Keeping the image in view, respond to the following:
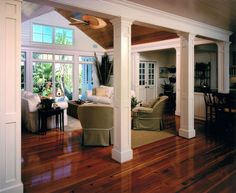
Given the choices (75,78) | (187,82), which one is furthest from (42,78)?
(187,82)

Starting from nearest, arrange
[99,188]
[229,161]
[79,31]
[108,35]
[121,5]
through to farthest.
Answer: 1. [99,188]
2. [121,5]
3. [229,161]
4. [108,35]
5. [79,31]

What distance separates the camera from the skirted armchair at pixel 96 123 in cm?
400

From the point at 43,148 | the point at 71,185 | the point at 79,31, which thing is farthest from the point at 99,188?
the point at 79,31

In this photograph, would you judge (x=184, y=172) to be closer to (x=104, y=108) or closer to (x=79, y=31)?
(x=104, y=108)

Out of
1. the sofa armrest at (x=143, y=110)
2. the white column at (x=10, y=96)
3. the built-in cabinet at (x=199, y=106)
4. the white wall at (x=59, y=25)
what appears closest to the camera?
the white column at (x=10, y=96)

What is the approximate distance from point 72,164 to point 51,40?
20.9 feet

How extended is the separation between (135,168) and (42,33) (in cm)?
697

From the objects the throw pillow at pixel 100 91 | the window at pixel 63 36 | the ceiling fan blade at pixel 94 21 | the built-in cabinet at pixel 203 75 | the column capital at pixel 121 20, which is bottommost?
the throw pillow at pixel 100 91

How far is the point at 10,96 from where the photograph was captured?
2.31m

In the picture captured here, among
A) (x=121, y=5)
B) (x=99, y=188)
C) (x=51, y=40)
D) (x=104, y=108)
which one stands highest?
(x=51, y=40)

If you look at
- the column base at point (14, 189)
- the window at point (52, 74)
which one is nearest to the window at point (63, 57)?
the window at point (52, 74)

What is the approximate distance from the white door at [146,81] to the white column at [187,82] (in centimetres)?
462

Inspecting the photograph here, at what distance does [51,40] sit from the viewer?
839cm

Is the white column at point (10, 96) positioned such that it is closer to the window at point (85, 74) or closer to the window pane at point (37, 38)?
the window pane at point (37, 38)
